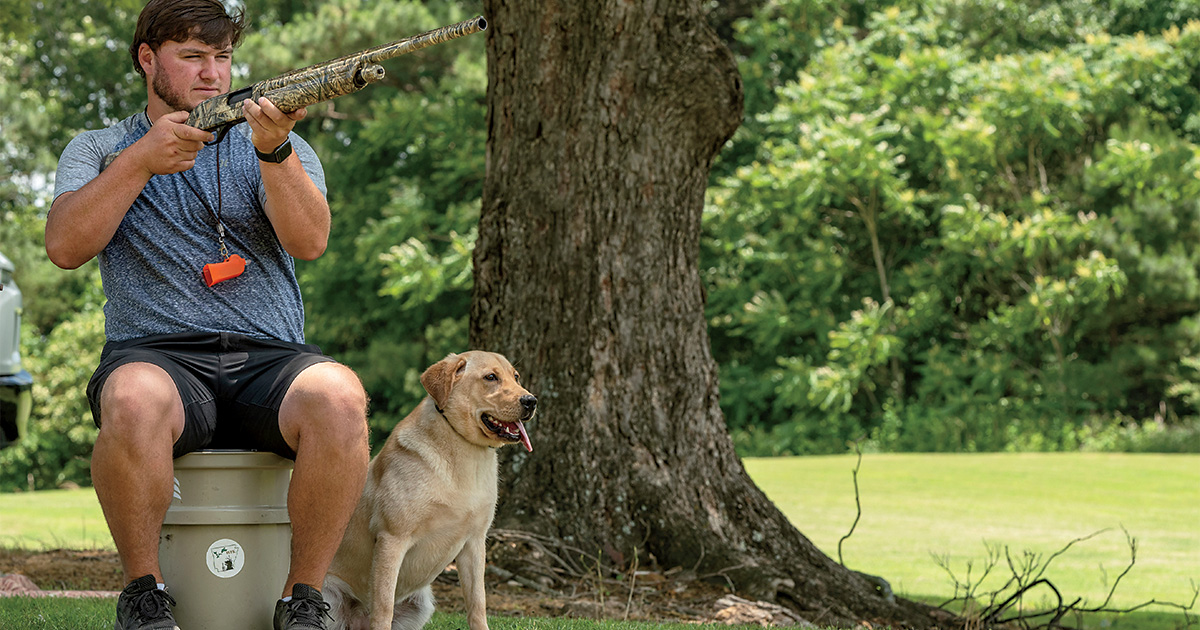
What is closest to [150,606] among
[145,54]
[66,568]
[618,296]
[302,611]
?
[302,611]

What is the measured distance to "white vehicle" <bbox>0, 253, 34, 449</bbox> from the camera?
6977 mm

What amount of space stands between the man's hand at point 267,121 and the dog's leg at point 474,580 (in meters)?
1.34

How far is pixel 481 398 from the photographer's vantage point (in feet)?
10.9

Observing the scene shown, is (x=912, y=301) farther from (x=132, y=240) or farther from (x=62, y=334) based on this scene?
(x=132, y=240)

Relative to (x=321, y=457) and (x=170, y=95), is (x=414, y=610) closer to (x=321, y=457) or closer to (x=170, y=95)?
(x=321, y=457)

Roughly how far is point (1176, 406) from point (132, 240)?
20.2 metres

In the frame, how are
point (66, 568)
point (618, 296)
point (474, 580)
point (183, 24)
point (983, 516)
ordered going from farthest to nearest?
point (983, 516)
point (66, 568)
point (618, 296)
point (474, 580)
point (183, 24)

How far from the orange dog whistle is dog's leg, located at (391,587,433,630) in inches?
47.4

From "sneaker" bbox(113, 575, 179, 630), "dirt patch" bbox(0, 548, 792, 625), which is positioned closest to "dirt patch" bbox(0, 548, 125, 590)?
"dirt patch" bbox(0, 548, 792, 625)

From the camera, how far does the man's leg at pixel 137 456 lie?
8.55ft

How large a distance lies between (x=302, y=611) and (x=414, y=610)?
2.68 ft

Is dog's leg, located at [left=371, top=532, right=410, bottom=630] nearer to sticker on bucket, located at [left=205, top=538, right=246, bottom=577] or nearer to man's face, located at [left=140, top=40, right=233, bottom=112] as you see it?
sticker on bucket, located at [left=205, top=538, right=246, bottom=577]

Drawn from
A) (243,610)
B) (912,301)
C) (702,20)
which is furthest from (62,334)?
(243,610)

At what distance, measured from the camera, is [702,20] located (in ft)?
17.8
